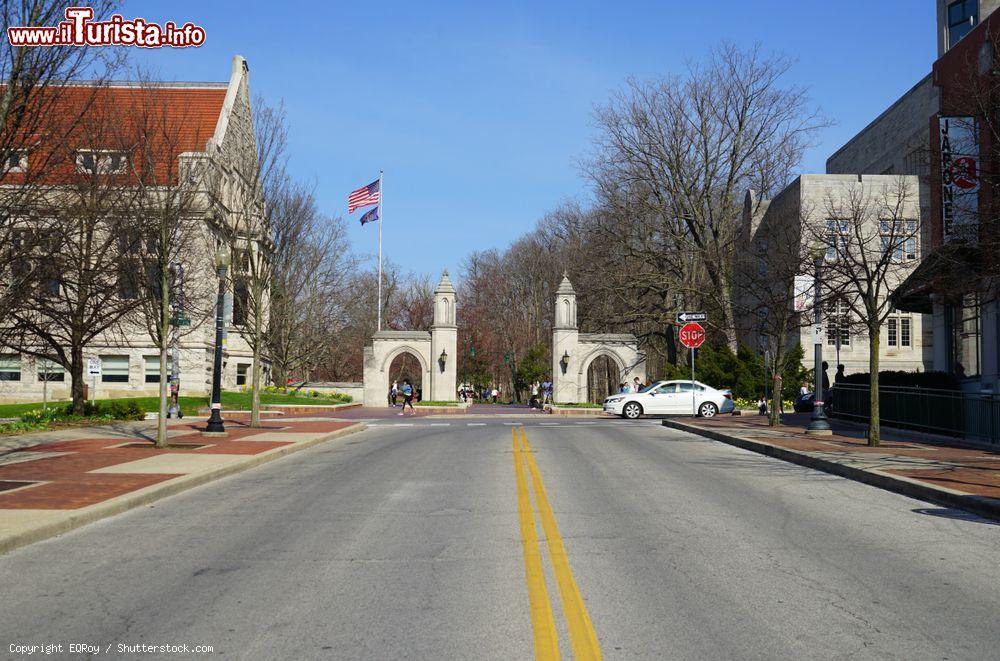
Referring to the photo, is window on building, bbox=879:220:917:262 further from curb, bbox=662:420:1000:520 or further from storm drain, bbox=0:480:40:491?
storm drain, bbox=0:480:40:491

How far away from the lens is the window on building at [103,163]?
78.8ft

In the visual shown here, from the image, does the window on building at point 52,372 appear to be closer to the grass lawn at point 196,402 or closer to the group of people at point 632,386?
the grass lawn at point 196,402

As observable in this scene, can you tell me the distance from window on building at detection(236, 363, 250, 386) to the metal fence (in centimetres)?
3525

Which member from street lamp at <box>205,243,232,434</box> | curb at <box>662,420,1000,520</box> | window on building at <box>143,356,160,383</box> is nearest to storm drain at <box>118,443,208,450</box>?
street lamp at <box>205,243,232,434</box>

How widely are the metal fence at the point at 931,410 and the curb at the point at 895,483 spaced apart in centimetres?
481

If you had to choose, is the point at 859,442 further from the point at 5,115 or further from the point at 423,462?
the point at 5,115

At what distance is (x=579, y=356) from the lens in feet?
175

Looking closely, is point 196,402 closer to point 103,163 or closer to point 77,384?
point 77,384

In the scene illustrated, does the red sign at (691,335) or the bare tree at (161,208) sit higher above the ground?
the bare tree at (161,208)

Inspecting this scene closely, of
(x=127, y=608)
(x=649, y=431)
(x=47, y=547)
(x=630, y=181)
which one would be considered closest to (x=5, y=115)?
(x=47, y=547)

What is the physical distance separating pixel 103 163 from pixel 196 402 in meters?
15.5

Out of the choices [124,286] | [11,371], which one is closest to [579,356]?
[124,286]

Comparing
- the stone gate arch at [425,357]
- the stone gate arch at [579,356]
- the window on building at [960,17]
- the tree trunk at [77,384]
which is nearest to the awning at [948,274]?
the tree trunk at [77,384]

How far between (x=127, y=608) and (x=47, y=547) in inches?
114
